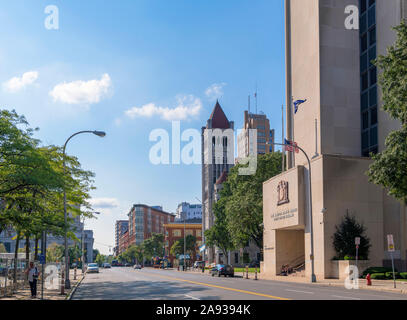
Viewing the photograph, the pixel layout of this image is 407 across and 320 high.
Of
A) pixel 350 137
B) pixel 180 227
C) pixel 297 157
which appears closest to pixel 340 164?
pixel 350 137

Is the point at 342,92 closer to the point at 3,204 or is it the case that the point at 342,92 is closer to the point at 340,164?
the point at 340,164

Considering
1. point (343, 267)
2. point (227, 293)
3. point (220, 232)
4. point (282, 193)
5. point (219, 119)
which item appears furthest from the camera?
point (219, 119)

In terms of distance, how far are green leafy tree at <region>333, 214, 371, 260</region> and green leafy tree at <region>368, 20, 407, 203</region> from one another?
12.7m

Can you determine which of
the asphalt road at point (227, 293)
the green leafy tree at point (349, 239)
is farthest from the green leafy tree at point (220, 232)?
the asphalt road at point (227, 293)

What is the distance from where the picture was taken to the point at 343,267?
1625 inches

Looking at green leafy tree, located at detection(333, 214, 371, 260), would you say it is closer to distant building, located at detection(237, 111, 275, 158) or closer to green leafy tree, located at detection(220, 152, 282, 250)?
green leafy tree, located at detection(220, 152, 282, 250)

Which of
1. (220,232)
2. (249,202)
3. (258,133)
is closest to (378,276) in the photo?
(249,202)

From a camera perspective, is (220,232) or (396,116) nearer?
(396,116)

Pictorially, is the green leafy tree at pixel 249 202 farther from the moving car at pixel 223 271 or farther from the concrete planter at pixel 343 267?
the concrete planter at pixel 343 267

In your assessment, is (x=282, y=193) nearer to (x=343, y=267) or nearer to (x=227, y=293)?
(x=343, y=267)

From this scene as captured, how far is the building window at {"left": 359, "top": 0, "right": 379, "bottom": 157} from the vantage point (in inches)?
1929

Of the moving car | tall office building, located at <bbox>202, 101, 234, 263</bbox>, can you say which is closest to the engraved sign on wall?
the moving car

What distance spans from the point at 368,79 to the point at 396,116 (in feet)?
69.0

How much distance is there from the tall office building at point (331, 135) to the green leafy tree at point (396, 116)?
13.0 m
